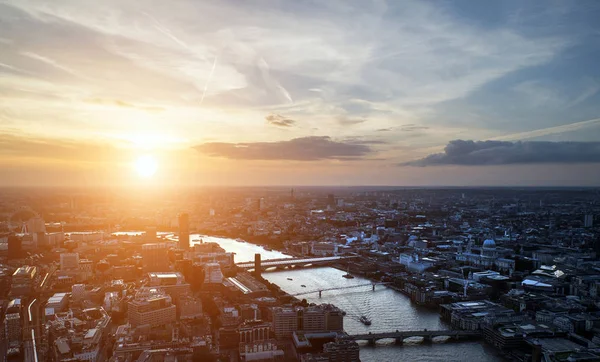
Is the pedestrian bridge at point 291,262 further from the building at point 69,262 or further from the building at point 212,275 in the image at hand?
the building at point 69,262

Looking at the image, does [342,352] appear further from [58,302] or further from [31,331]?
[58,302]

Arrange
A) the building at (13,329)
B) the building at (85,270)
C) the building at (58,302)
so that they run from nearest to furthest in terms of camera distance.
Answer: the building at (13,329) → the building at (58,302) → the building at (85,270)

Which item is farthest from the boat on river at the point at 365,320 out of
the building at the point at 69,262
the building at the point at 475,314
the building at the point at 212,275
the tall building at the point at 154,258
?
the building at the point at 69,262

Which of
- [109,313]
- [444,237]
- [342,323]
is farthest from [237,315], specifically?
[444,237]

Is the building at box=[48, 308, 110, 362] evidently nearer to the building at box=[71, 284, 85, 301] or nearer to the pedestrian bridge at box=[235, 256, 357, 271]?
the building at box=[71, 284, 85, 301]

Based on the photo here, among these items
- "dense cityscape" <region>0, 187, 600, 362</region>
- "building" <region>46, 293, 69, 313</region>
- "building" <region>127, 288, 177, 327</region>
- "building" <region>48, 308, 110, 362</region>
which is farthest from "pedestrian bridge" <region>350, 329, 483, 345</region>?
"building" <region>46, 293, 69, 313</region>

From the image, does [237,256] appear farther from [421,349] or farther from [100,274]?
[421,349]
